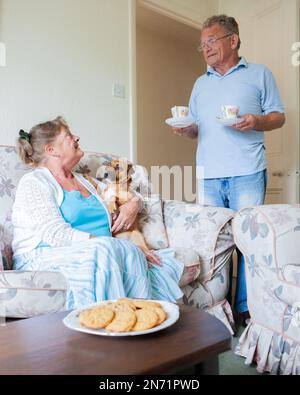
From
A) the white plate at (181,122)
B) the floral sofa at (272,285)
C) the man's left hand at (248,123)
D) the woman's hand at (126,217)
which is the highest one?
the white plate at (181,122)

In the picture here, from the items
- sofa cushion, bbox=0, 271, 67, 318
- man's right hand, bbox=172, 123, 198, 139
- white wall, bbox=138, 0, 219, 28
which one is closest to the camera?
sofa cushion, bbox=0, 271, 67, 318

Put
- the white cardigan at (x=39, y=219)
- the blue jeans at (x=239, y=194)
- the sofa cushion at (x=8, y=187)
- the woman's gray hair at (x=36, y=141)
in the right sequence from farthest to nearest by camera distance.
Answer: the blue jeans at (x=239, y=194) < the woman's gray hair at (x=36, y=141) < the sofa cushion at (x=8, y=187) < the white cardigan at (x=39, y=219)

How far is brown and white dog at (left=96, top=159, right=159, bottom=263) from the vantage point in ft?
5.35

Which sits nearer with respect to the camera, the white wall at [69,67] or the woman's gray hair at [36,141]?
the woman's gray hair at [36,141]

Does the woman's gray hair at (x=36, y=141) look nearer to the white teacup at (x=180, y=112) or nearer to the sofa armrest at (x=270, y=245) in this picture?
the white teacup at (x=180, y=112)

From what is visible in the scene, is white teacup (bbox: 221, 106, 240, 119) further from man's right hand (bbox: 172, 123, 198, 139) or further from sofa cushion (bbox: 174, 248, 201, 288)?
sofa cushion (bbox: 174, 248, 201, 288)

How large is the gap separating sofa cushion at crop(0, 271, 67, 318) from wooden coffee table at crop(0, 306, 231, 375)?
0.34 metres

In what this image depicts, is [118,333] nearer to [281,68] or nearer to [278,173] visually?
[278,173]

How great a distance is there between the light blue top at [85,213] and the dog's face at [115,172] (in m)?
0.26

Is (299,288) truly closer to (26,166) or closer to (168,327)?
(168,327)

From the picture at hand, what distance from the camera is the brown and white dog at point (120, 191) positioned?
1.63 m

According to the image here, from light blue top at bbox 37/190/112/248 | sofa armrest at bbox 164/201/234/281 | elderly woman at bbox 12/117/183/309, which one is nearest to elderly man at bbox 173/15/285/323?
sofa armrest at bbox 164/201/234/281

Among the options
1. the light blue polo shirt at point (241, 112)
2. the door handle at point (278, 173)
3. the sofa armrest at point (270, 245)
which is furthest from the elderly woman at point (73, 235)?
the door handle at point (278, 173)

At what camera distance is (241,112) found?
198 cm
